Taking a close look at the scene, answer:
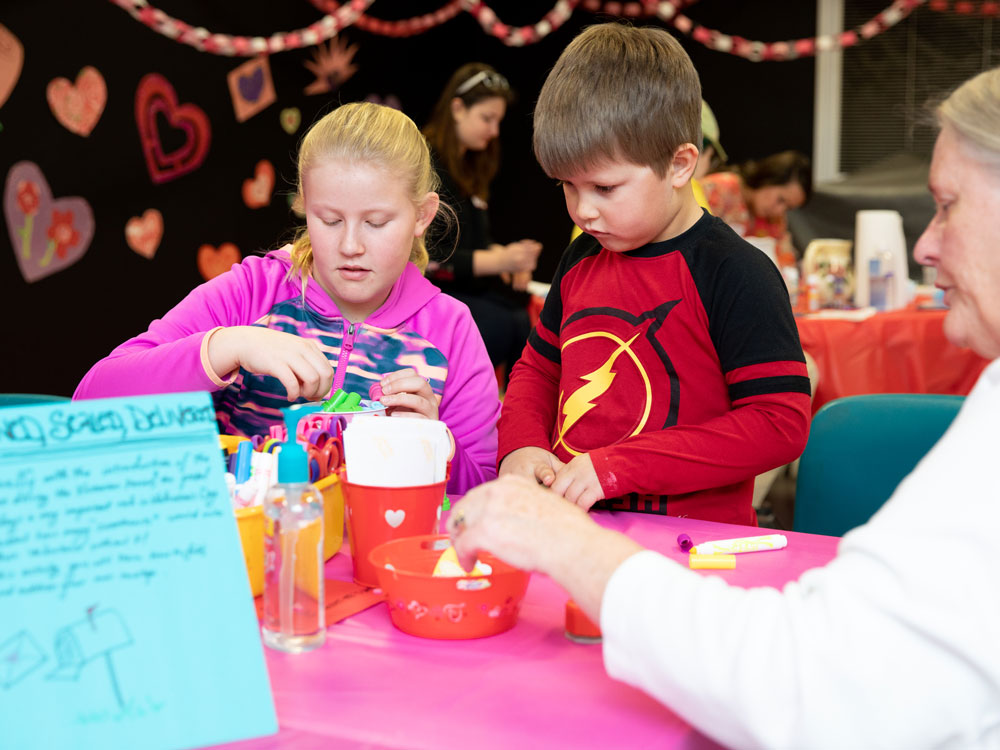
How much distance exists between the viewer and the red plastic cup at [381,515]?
1053 millimetres

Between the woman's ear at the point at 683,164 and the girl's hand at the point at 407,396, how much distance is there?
1.59ft

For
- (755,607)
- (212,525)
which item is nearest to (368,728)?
(212,525)

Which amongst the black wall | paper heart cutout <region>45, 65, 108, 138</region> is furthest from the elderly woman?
Answer: paper heart cutout <region>45, 65, 108, 138</region>

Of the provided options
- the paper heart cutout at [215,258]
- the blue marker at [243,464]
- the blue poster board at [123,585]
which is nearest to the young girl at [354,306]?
the blue marker at [243,464]

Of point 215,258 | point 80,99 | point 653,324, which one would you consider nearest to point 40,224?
point 80,99

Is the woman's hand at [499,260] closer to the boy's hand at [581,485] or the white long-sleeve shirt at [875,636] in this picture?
the boy's hand at [581,485]

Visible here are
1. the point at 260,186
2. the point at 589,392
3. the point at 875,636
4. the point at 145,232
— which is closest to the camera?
the point at 875,636

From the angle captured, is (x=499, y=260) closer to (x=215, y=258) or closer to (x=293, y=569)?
(x=215, y=258)

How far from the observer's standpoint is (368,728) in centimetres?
77

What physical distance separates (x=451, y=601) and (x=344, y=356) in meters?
0.81

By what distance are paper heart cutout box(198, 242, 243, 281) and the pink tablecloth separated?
4.04 meters

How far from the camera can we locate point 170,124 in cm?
452

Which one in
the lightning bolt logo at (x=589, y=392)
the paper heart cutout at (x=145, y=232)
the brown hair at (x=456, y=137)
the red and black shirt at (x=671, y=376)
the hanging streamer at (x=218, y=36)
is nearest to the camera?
the red and black shirt at (x=671, y=376)

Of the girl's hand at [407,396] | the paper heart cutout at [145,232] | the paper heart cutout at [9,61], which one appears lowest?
the girl's hand at [407,396]
